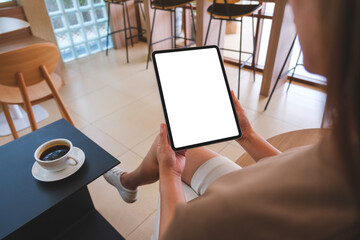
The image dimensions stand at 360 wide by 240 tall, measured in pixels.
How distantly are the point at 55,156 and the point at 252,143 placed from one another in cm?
81

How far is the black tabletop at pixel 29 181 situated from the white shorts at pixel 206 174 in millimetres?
350

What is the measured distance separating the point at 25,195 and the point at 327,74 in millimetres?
1039

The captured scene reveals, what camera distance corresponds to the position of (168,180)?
33.1 inches

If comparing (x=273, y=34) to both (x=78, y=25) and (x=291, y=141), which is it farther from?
(x=78, y=25)

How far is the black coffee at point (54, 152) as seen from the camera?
974 mm

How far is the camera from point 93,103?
270 centimetres

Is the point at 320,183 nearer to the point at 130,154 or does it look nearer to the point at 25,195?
the point at 25,195

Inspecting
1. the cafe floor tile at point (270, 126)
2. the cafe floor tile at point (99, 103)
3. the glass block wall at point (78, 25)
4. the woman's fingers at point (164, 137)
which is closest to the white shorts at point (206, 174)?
the woman's fingers at point (164, 137)

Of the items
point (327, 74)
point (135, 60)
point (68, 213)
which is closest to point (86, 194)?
point (68, 213)

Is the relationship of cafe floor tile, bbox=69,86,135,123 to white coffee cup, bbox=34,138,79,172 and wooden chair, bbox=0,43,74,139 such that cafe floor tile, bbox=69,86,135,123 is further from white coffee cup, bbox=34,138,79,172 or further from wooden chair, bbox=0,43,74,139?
white coffee cup, bbox=34,138,79,172

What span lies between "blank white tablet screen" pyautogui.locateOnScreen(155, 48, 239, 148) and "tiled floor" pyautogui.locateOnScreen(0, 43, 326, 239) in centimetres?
84

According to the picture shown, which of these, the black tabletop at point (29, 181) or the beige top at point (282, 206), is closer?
the beige top at point (282, 206)

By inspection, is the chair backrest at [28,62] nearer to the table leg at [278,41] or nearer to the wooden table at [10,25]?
the wooden table at [10,25]

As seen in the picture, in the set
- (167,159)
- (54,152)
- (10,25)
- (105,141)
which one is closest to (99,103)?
(105,141)
